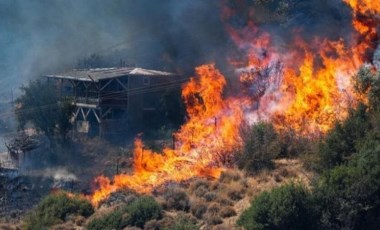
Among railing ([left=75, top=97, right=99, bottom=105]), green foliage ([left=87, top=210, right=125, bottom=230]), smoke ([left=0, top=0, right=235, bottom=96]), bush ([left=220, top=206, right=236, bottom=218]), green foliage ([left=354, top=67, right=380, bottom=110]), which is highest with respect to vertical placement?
smoke ([left=0, top=0, right=235, bottom=96])

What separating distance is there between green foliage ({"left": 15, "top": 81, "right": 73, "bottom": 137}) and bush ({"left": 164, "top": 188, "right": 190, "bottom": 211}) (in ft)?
59.1

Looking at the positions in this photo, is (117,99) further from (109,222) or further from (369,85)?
(109,222)

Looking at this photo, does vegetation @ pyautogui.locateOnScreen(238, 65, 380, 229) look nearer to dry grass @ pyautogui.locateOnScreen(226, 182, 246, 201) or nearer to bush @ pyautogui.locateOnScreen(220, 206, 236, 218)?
bush @ pyautogui.locateOnScreen(220, 206, 236, 218)

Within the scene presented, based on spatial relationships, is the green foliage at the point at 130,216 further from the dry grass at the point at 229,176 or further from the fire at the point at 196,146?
the dry grass at the point at 229,176

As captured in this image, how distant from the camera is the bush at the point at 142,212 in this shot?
2195cm

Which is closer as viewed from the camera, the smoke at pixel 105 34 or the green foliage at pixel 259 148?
the green foliage at pixel 259 148

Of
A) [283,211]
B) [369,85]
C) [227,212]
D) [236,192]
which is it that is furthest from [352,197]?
[369,85]

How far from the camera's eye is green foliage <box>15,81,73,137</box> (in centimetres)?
4047

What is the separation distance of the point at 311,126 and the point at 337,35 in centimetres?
1072

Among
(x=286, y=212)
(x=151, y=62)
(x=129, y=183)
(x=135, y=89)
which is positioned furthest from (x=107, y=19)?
(x=286, y=212)

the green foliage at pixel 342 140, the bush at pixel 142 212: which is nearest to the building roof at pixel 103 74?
the bush at pixel 142 212

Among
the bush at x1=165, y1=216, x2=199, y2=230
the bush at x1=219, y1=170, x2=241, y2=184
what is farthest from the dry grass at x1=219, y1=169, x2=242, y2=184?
the bush at x1=165, y1=216, x2=199, y2=230

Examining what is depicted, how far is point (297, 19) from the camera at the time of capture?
42.9 metres

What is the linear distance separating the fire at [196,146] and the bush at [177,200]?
7.53ft
